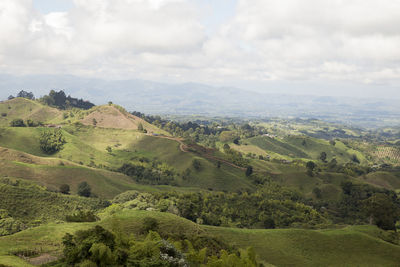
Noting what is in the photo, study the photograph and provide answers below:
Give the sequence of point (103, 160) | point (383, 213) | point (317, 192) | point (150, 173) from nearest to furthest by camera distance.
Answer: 1. point (383, 213)
2. point (317, 192)
3. point (150, 173)
4. point (103, 160)

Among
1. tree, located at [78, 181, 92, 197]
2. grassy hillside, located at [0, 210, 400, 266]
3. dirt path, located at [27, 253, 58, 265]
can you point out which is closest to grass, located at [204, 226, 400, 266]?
grassy hillside, located at [0, 210, 400, 266]

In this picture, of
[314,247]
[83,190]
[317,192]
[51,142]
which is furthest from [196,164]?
[314,247]

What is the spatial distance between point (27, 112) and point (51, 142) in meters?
Answer: 92.4

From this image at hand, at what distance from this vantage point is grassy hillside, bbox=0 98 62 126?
184 metres

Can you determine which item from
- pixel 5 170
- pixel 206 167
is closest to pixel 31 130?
pixel 5 170

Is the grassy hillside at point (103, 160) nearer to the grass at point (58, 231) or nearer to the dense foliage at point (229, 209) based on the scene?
the dense foliage at point (229, 209)

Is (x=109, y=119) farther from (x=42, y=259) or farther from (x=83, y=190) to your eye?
(x=42, y=259)

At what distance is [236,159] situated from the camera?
130 metres

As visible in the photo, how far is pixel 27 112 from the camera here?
19012 cm

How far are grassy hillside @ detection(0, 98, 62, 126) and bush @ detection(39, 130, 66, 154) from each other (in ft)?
220

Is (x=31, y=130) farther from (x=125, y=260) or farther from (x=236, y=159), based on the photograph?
(x=125, y=260)

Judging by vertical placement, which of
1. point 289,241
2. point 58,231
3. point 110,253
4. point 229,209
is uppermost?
point 110,253

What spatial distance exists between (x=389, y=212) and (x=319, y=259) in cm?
3317

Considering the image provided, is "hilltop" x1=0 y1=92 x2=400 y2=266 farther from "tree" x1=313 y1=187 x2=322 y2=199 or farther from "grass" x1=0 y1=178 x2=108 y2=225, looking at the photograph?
"tree" x1=313 y1=187 x2=322 y2=199
